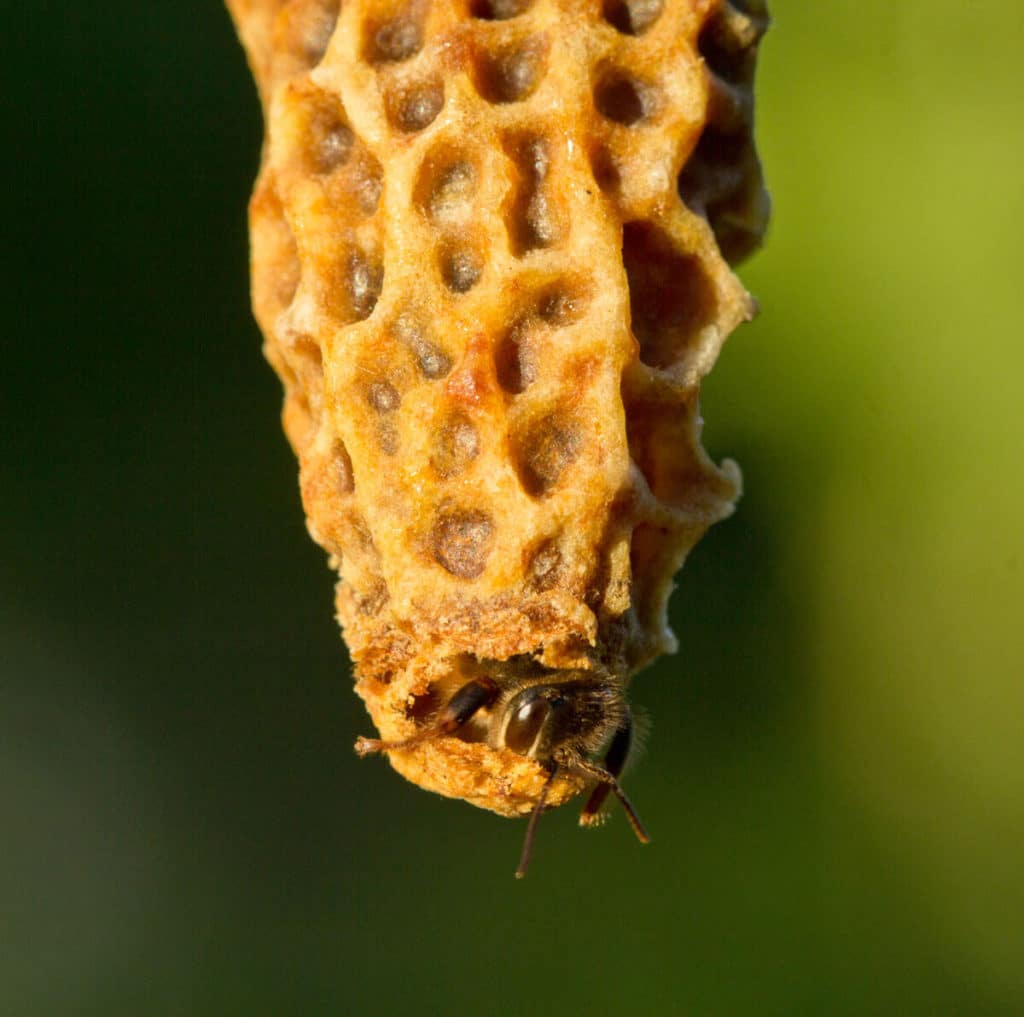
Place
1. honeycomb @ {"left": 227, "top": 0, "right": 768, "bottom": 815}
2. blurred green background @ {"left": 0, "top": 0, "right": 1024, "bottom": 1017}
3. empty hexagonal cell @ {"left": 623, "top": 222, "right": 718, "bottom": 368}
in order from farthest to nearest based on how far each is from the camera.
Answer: blurred green background @ {"left": 0, "top": 0, "right": 1024, "bottom": 1017}
empty hexagonal cell @ {"left": 623, "top": 222, "right": 718, "bottom": 368}
honeycomb @ {"left": 227, "top": 0, "right": 768, "bottom": 815}

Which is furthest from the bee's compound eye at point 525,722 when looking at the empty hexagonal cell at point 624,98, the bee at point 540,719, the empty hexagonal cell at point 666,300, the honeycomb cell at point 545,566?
the empty hexagonal cell at point 624,98

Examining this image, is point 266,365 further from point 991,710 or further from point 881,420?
point 991,710

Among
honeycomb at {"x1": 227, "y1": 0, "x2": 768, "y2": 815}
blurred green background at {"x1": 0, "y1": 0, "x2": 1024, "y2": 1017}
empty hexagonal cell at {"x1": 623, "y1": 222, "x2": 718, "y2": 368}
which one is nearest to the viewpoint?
honeycomb at {"x1": 227, "y1": 0, "x2": 768, "y2": 815}

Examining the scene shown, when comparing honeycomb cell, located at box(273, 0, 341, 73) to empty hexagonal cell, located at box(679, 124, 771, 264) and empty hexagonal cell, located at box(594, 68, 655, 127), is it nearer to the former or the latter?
empty hexagonal cell, located at box(594, 68, 655, 127)

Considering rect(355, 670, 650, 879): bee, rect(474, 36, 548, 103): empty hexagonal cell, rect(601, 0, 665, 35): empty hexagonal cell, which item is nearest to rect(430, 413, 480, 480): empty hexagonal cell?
rect(355, 670, 650, 879): bee

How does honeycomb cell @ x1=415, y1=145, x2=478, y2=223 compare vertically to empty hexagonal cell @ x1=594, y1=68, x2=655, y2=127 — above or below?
below

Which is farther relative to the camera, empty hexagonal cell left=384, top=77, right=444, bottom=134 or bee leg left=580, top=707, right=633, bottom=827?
bee leg left=580, top=707, right=633, bottom=827
